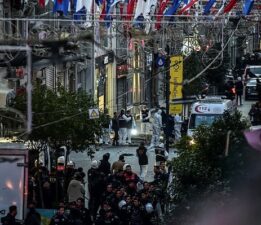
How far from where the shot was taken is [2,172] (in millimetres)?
18734

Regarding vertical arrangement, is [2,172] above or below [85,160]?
above

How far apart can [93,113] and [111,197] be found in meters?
8.25

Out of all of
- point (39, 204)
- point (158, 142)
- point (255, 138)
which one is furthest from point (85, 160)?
point (255, 138)

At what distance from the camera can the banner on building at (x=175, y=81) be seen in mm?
34594

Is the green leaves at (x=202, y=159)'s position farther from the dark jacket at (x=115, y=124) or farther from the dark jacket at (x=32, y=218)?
the dark jacket at (x=115, y=124)

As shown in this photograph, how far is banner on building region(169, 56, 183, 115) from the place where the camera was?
34594 millimetres

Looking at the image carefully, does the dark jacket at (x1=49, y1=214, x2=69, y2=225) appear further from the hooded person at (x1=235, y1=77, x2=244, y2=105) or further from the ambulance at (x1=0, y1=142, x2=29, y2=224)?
the hooded person at (x1=235, y1=77, x2=244, y2=105)

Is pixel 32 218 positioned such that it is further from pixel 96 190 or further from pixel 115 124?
pixel 115 124

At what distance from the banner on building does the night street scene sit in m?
0.05

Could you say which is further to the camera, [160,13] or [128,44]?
[128,44]

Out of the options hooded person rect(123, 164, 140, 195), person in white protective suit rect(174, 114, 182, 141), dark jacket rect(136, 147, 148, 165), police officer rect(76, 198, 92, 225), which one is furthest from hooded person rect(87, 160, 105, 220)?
person in white protective suit rect(174, 114, 182, 141)

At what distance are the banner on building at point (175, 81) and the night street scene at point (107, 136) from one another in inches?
1.8

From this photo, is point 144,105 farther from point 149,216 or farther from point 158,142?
point 149,216

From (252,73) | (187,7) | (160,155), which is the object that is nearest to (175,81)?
(187,7)
